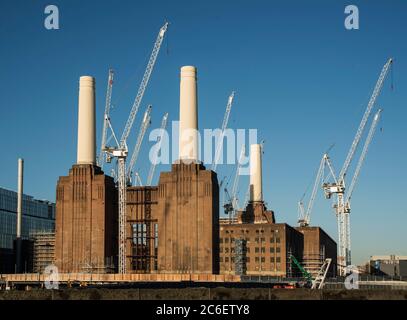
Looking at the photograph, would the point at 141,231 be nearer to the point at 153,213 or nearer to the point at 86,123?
the point at 153,213

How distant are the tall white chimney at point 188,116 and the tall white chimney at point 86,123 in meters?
22.2

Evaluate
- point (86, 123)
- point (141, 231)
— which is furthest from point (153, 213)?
point (86, 123)

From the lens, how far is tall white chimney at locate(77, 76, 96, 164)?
173125 mm

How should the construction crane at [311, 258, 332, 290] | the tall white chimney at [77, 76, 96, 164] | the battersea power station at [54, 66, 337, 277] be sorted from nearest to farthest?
the construction crane at [311, 258, 332, 290] < the battersea power station at [54, 66, 337, 277] < the tall white chimney at [77, 76, 96, 164]

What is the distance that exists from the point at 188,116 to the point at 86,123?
25740 mm

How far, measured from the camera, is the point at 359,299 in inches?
1310

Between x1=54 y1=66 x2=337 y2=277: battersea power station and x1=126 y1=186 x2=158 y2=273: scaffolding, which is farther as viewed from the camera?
x1=126 y1=186 x2=158 y2=273: scaffolding

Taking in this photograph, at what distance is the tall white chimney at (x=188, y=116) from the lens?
167 m

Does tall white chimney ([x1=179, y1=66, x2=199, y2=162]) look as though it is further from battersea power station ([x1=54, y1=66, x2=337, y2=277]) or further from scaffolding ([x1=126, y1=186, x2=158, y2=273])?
scaffolding ([x1=126, y1=186, x2=158, y2=273])

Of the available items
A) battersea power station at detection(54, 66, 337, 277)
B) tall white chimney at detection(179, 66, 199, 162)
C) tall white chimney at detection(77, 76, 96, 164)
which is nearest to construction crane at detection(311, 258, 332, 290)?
battersea power station at detection(54, 66, 337, 277)

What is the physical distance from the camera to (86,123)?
6806 inches

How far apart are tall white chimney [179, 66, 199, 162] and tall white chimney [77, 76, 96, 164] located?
2224 cm

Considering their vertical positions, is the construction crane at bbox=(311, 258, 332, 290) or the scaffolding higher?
the scaffolding
